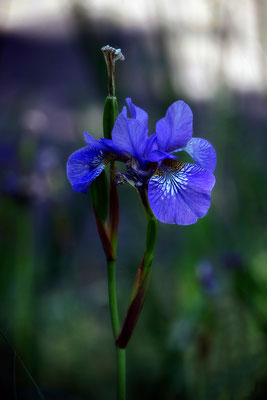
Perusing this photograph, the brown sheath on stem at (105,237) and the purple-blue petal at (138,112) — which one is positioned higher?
the purple-blue petal at (138,112)

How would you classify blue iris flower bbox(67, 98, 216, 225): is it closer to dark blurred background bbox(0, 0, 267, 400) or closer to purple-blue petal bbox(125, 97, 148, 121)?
purple-blue petal bbox(125, 97, 148, 121)

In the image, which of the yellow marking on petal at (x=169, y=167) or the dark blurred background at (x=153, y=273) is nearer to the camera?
the yellow marking on petal at (x=169, y=167)

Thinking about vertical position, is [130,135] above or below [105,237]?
above

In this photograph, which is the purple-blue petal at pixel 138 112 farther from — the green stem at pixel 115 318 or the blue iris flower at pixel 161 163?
the green stem at pixel 115 318

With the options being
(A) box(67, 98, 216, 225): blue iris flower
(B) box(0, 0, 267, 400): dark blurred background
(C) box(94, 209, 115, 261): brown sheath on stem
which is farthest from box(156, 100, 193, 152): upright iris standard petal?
(B) box(0, 0, 267, 400): dark blurred background

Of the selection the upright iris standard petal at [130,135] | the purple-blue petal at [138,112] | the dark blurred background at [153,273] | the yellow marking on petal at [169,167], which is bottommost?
the dark blurred background at [153,273]

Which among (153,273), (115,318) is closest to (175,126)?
(115,318)

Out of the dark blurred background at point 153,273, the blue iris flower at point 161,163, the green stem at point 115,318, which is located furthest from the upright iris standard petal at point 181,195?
the dark blurred background at point 153,273

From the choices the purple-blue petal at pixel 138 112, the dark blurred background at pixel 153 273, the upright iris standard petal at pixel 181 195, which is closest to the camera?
the upright iris standard petal at pixel 181 195

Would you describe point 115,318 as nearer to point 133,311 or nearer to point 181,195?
point 133,311
